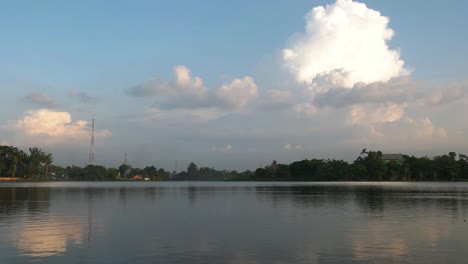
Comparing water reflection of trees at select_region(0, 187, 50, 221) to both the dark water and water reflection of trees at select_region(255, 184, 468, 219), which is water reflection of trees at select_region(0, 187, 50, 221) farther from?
water reflection of trees at select_region(255, 184, 468, 219)

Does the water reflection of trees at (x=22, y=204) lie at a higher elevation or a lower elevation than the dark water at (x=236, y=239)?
lower

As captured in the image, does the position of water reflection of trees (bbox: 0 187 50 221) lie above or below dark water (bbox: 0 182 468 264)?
below

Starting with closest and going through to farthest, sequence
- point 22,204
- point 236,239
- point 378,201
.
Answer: point 236,239
point 22,204
point 378,201

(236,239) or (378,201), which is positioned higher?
(236,239)

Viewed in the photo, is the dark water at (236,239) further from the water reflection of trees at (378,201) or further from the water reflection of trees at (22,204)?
the water reflection of trees at (378,201)

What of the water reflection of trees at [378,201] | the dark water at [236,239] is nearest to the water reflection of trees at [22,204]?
the dark water at [236,239]

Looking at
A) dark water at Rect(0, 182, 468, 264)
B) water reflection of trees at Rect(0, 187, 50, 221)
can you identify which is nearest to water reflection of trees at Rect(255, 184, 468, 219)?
dark water at Rect(0, 182, 468, 264)

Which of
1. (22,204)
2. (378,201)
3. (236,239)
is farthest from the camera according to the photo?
(378,201)

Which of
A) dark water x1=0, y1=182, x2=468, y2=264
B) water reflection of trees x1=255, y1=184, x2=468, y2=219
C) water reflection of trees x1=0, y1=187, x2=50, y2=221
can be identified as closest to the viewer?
dark water x1=0, y1=182, x2=468, y2=264

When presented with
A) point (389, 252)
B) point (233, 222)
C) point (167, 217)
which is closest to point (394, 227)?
point (389, 252)

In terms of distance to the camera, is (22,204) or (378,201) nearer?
(22,204)

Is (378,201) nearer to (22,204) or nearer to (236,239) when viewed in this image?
(236,239)

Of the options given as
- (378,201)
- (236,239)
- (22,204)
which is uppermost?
(236,239)

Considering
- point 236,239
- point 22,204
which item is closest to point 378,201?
point 236,239
